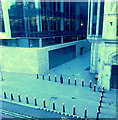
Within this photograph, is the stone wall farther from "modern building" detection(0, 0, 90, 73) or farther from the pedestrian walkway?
the pedestrian walkway

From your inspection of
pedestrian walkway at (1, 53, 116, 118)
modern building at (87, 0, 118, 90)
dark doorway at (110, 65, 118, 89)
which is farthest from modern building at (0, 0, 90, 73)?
dark doorway at (110, 65, 118, 89)

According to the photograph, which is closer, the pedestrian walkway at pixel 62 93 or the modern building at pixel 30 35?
the pedestrian walkway at pixel 62 93

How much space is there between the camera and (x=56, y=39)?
23219 mm

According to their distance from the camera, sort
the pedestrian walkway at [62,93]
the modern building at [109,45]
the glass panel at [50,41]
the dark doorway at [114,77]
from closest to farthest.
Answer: the pedestrian walkway at [62,93], the modern building at [109,45], the dark doorway at [114,77], the glass panel at [50,41]

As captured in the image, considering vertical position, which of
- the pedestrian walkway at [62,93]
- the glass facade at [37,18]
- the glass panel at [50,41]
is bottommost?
the pedestrian walkway at [62,93]

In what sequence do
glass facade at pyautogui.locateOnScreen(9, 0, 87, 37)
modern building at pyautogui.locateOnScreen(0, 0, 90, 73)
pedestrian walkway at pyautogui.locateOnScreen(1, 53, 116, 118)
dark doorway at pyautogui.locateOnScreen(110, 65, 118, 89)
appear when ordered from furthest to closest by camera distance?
modern building at pyautogui.locateOnScreen(0, 0, 90, 73), glass facade at pyautogui.locateOnScreen(9, 0, 87, 37), dark doorway at pyautogui.locateOnScreen(110, 65, 118, 89), pedestrian walkway at pyautogui.locateOnScreen(1, 53, 116, 118)

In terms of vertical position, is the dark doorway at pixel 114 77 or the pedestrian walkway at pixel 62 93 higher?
the dark doorway at pixel 114 77

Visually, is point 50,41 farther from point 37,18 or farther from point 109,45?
point 109,45

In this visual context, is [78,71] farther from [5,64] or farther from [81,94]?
[5,64]

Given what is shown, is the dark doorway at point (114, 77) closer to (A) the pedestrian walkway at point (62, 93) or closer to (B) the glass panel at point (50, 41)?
(A) the pedestrian walkway at point (62, 93)

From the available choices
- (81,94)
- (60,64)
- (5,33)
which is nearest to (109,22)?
(81,94)

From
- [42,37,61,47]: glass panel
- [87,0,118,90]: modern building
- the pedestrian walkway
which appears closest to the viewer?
the pedestrian walkway

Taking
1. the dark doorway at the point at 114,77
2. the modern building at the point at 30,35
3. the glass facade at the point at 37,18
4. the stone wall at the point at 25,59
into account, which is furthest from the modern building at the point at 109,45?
the stone wall at the point at 25,59

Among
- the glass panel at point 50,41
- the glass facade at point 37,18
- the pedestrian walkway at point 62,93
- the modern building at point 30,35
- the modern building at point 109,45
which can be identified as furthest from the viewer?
the glass panel at point 50,41
